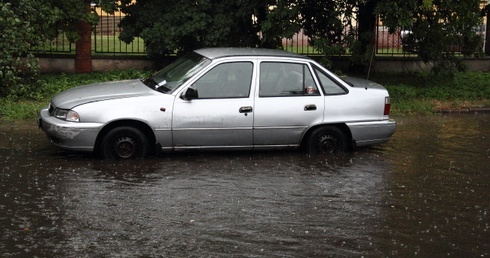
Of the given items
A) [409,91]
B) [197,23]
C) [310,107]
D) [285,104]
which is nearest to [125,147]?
[285,104]

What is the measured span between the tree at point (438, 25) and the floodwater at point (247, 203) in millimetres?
Answer: 4736

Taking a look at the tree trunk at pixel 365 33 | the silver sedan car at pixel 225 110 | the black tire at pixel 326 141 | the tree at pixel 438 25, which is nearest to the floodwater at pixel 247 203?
the black tire at pixel 326 141

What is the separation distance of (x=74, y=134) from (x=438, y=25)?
9.90 meters

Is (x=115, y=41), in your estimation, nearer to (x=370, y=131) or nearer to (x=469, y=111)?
(x=469, y=111)

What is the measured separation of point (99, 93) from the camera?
449 inches

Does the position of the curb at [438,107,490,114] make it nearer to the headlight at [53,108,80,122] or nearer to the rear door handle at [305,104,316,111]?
the rear door handle at [305,104,316,111]

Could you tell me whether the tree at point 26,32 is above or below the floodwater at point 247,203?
above

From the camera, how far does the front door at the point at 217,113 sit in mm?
11195

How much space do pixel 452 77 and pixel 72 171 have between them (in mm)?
10674

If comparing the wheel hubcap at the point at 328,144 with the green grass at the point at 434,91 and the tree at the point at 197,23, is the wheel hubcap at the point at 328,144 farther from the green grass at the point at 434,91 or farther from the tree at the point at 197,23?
the tree at the point at 197,23

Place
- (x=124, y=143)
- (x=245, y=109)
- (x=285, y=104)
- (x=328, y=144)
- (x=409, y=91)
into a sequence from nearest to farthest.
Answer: (x=124, y=143)
(x=245, y=109)
(x=285, y=104)
(x=328, y=144)
(x=409, y=91)

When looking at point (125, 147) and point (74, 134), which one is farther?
point (125, 147)

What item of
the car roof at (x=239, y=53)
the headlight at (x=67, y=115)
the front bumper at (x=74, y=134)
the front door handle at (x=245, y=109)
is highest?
the car roof at (x=239, y=53)

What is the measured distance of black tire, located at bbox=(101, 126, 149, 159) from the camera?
11055mm
